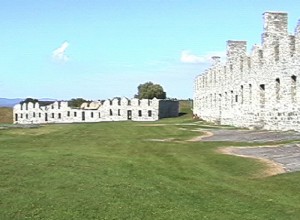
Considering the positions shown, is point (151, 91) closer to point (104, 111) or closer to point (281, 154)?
point (104, 111)

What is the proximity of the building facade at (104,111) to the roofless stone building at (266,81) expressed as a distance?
33.2m

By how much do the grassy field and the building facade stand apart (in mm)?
63765

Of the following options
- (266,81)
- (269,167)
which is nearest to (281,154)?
(269,167)

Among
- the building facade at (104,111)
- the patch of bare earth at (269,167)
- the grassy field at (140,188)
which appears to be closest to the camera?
the grassy field at (140,188)

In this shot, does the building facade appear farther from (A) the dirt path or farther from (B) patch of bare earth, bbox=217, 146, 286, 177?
(B) patch of bare earth, bbox=217, 146, 286, 177

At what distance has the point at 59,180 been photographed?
1611 centimetres

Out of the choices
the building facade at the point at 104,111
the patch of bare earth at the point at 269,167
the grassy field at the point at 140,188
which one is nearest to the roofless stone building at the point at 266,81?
the patch of bare earth at the point at 269,167

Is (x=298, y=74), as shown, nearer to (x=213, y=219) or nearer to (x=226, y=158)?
(x=226, y=158)

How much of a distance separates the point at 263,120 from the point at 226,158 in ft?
55.2

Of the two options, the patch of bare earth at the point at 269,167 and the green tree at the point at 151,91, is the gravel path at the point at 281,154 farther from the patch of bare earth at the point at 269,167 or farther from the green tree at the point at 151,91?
the green tree at the point at 151,91

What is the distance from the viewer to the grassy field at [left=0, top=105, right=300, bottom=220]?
12.7 m

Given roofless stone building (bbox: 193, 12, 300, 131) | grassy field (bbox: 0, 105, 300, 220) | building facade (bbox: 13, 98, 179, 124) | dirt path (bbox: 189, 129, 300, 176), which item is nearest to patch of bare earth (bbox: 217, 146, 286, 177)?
dirt path (bbox: 189, 129, 300, 176)

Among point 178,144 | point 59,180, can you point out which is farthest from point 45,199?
point 178,144

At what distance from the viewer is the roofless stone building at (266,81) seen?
106 feet
